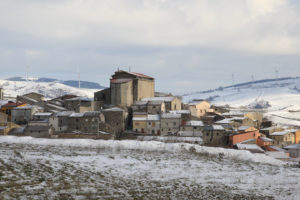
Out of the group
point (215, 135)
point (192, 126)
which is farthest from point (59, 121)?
point (215, 135)

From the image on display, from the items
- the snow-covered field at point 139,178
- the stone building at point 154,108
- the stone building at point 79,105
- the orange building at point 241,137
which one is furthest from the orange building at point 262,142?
the snow-covered field at point 139,178

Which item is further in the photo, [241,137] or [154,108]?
[154,108]

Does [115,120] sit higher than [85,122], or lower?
higher

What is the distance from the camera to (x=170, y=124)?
6925cm

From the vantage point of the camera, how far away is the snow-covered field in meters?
17.9

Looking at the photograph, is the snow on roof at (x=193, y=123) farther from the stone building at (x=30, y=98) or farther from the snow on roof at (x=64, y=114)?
the stone building at (x=30, y=98)

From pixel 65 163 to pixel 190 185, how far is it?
26.7 ft

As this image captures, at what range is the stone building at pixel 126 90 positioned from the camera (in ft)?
253

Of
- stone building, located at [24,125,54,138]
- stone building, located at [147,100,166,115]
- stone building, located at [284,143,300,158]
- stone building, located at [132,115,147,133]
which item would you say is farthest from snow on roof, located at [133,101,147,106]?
stone building, located at [284,143,300,158]

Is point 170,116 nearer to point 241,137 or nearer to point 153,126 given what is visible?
point 153,126

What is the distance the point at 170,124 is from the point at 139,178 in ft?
155

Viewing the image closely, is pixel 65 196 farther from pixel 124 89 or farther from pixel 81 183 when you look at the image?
pixel 124 89

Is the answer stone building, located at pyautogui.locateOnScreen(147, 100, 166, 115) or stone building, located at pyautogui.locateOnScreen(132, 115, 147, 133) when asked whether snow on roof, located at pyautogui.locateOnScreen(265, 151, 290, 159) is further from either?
stone building, located at pyautogui.locateOnScreen(147, 100, 166, 115)

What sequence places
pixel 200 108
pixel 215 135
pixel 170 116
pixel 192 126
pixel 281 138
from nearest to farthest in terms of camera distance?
1. pixel 215 135
2. pixel 192 126
3. pixel 170 116
4. pixel 281 138
5. pixel 200 108
